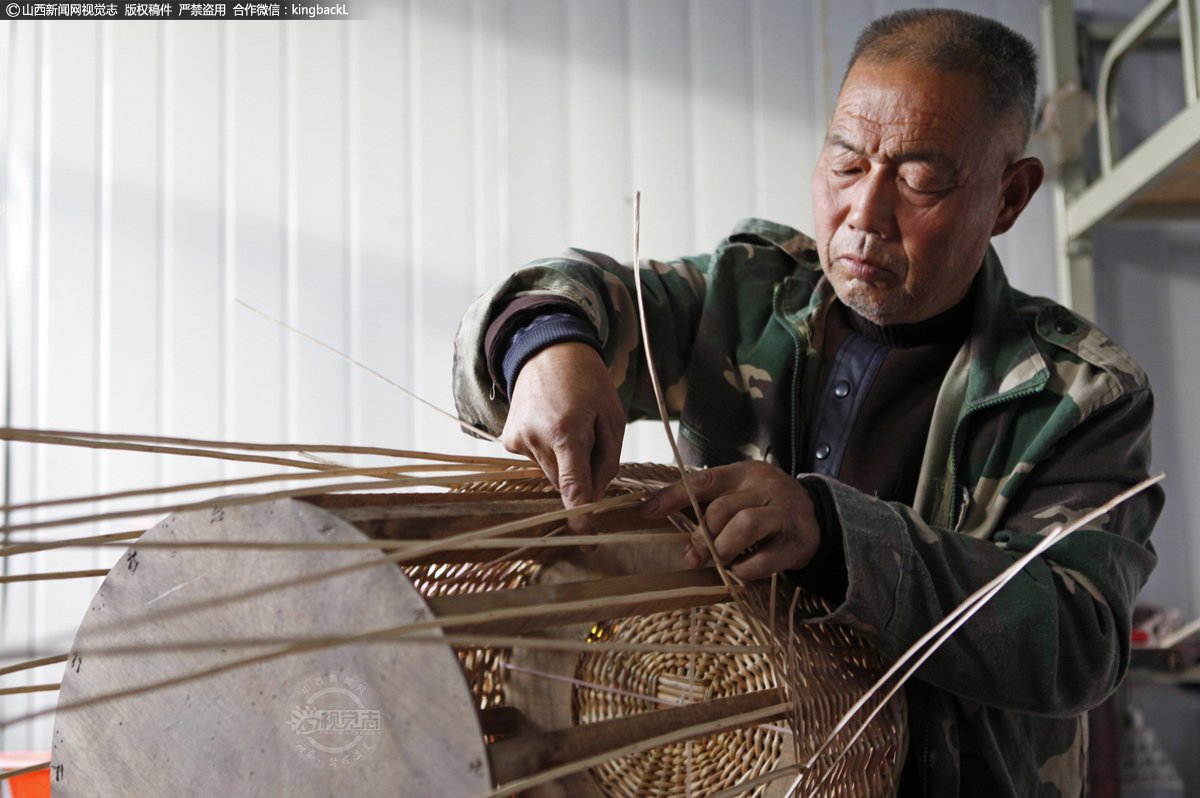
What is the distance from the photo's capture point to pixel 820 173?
35.5 inches

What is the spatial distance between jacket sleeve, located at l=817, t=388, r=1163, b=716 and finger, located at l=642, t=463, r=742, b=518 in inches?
3.2

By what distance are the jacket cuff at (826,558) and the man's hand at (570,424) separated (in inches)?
5.9

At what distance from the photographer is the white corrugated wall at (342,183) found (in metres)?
2.24

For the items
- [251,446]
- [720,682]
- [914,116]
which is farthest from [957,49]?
[251,446]

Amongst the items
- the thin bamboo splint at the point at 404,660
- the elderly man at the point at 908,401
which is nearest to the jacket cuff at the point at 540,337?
the elderly man at the point at 908,401

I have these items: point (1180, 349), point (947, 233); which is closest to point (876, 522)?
point (947, 233)

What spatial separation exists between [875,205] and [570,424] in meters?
0.41

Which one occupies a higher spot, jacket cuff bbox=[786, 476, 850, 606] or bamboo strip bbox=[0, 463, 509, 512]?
bamboo strip bbox=[0, 463, 509, 512]

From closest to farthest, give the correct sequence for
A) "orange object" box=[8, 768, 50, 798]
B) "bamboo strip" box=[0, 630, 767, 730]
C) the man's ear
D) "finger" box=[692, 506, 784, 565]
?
"bamboo strip" box=[0, 630, 767, 730] → "finger" box=[692, 506, 784, 565] → the man's ear → "orange object" box=[8, 768, 50, 798]

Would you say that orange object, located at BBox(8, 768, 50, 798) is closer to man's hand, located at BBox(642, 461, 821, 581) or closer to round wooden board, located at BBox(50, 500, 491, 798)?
round wooden board, located at BBox(50, 500, 491, 798)

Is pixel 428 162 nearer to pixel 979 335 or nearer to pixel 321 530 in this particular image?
pixel 979 335

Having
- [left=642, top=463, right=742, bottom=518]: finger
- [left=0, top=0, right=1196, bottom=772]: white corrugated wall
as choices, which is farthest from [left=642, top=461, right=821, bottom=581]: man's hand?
[left=0, top=0, right=1196, bottom=772]: white corrugated wall

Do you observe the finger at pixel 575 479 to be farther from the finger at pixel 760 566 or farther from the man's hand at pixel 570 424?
the finger at pixel 760 566

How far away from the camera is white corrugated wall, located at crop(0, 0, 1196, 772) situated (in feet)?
7.34
